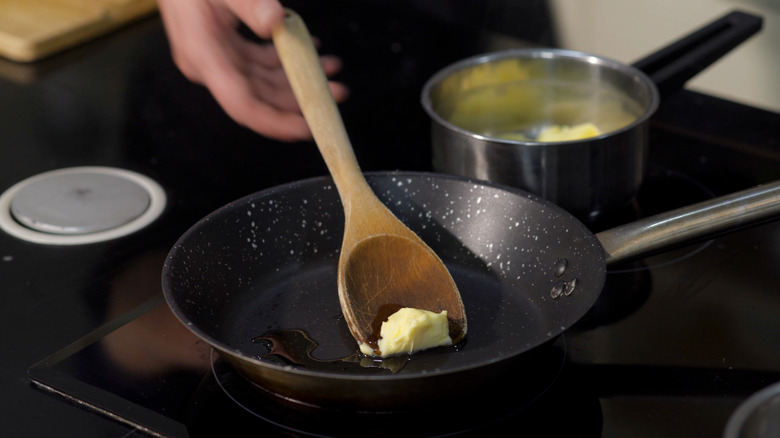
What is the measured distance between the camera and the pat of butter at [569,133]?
0.76 metres

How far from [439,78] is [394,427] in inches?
14.8

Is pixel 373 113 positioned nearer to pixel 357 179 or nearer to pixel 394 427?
pixel 357 179

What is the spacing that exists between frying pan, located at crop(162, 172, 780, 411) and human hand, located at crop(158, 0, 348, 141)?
0.22 meters

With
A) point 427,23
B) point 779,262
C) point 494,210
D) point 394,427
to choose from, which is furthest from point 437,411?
point 427,23

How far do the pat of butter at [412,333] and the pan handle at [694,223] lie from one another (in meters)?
0.12

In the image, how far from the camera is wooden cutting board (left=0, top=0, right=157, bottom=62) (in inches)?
40.6

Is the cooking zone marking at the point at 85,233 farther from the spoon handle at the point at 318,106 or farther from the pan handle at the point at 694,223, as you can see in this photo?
the pan handle at the point at 694,223

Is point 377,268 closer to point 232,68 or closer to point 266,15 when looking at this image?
point 266,15

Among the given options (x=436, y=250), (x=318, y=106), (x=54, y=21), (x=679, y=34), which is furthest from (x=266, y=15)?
(x=679, y=34)

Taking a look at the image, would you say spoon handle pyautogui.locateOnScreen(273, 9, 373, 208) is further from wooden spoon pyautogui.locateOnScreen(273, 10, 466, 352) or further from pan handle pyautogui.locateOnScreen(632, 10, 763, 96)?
pan handle pyautogui.locateOnScreen(632, 10, 763, 96)

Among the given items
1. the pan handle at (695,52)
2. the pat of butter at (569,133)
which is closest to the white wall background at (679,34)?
the pan handle at (695,52)

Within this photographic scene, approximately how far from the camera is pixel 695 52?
2.67ft

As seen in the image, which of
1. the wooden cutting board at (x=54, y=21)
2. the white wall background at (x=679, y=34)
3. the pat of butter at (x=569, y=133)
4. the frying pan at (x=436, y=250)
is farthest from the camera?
the white wall background at (x=679, y=34)

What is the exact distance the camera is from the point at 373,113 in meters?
0.95
